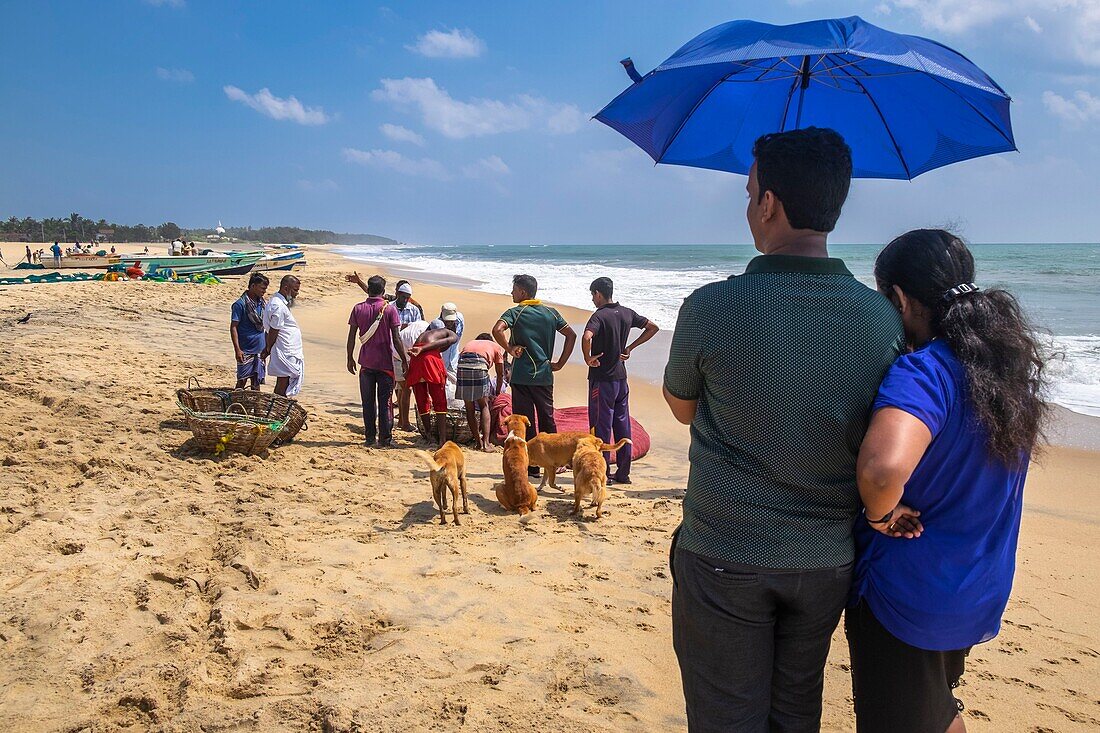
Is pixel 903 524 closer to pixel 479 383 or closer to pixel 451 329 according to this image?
pixel 479 383

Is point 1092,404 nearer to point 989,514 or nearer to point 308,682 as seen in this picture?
point 989,514

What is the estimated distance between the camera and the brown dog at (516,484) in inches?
207

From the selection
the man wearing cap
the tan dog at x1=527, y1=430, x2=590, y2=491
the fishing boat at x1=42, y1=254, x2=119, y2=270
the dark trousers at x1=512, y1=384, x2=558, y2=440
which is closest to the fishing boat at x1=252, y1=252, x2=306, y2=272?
the fishing boat at x1=42, y1=254, x2=119, y2=270

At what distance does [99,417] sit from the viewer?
6820mm

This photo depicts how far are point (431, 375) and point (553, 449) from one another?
6.28 ft

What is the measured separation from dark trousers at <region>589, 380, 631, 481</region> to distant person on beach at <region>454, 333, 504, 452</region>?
118 centimetres

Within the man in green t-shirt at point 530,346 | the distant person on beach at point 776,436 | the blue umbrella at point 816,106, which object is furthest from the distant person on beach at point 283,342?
the distant person on beach at point 776,436

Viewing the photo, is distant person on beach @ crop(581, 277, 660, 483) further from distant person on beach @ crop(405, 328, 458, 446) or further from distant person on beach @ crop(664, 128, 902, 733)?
distant person on beach @ crop(664, 128, 902, 733)

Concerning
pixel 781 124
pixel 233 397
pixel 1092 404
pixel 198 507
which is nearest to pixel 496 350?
pixel 233 397

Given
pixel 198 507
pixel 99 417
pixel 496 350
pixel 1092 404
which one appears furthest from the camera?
pixel 1092 404

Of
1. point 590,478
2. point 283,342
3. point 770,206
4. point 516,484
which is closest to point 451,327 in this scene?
point 283,342

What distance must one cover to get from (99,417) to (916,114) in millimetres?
7241

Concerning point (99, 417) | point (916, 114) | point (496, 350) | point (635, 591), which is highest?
point (916, 114)

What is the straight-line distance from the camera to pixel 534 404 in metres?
6.58
